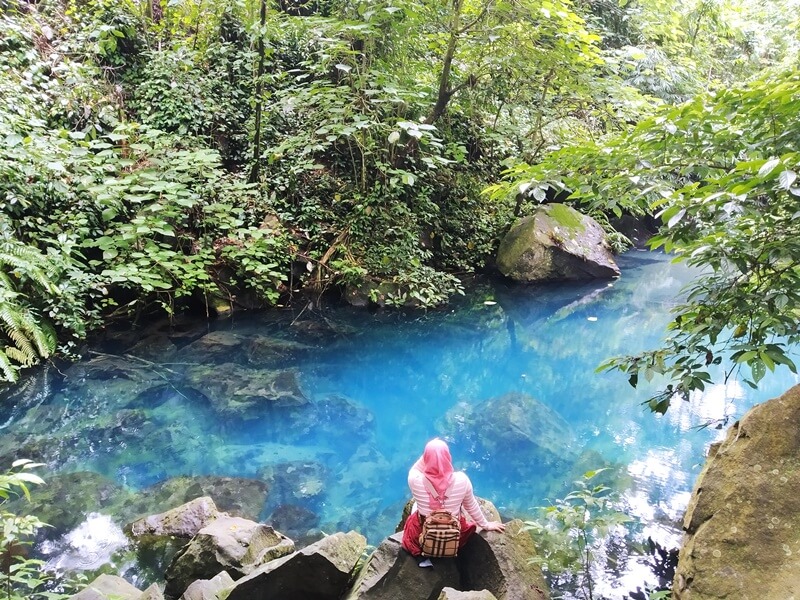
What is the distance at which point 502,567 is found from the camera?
2732 millimetres

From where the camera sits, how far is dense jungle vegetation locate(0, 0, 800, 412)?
6359mm

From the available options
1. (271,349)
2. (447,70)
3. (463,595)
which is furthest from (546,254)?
(463,595)

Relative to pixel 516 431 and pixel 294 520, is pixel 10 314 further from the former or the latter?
pixel 516 431

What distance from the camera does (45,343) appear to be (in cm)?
545

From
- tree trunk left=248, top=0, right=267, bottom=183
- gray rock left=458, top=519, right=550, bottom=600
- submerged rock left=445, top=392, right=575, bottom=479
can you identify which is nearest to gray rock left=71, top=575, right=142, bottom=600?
gray rock left=458, top=519, right=550, bottom=600

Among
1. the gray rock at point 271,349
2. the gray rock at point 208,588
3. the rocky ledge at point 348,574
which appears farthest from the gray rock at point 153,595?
the gray rock at point 271,349

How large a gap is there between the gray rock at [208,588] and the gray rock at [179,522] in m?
0.95

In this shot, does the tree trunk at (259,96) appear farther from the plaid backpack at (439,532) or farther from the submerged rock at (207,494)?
the plaid backpack at (439,532)

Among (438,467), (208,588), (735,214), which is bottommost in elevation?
(208,588)

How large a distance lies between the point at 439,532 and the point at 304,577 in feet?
2.48

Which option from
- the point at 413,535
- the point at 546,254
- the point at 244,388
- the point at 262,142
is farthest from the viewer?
the point at 546,254

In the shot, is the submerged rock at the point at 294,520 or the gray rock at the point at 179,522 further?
the submerged rock at the point at 294,520

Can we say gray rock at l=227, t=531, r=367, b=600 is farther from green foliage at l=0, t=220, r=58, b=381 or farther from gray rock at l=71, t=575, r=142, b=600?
green foliage at l=0, t=220, r=58, b=381

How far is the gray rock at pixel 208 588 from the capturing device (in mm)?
2736
